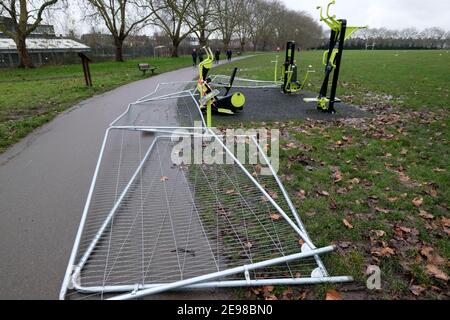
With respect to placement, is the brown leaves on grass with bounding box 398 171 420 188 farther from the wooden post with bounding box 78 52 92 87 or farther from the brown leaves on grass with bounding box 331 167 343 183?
the wooden post with bounding box 78 52 92 87

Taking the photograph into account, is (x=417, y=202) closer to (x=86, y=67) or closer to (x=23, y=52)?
(x=86, y=67)

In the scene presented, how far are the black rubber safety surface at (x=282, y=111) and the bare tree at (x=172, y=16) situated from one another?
2591cm

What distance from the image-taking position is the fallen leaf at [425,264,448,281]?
254cm

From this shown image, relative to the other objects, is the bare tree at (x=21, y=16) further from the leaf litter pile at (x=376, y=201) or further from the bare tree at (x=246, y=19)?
the bare tree at (x=246, y=19)

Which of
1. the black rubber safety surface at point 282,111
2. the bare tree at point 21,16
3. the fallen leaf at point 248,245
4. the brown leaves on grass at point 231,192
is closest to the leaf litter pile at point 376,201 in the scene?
the fallen leaf at point 248,245

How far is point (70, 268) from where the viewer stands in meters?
2.57

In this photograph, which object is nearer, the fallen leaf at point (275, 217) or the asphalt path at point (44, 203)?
the asphalt path at point (44, 203)

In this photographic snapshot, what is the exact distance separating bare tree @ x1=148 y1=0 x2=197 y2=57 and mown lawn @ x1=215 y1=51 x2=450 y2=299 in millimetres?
30247

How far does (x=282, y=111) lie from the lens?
343 inches

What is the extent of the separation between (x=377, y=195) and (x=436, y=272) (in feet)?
4.64

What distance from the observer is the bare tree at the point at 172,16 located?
3303 centimetres

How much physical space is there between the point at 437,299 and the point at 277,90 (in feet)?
35.9
